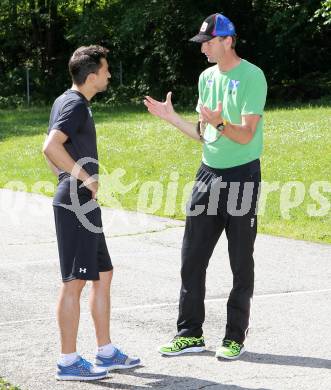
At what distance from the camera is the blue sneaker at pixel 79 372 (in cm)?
589

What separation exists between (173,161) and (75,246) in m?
11.8

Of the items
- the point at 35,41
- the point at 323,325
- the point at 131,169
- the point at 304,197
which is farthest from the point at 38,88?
the point at 323,325

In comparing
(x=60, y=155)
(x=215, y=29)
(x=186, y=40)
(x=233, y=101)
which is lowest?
(x=186, y=40)

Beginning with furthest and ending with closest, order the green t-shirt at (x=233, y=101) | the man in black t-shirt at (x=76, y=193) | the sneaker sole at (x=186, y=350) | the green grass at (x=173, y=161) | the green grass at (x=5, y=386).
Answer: the green grass at (x=173, y=161) < the sneaker sole at (x=186, y=350) < the green t-shirt at (x=233, y=101) < the man in black t-shirt at (x=76, y=193) < the green grass at (x=5, y=386)

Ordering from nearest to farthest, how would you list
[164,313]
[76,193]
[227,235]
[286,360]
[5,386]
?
[5,386], [76,193], [286,360], [227,235], [164,313]

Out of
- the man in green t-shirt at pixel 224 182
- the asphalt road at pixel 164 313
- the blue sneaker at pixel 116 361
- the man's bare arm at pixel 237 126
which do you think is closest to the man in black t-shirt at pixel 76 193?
the blue sneaker at pixel 116 361

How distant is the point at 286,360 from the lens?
6234mm

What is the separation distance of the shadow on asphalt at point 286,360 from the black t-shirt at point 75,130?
5.16ft

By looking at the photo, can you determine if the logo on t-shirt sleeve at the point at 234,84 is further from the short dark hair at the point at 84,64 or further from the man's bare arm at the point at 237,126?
the short dark hair at the point at 84,64

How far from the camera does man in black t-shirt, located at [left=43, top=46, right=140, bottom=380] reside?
575 centimetres

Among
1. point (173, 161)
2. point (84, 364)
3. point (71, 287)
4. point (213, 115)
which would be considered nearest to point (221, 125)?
point (213, 115)

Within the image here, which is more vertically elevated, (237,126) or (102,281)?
→ (237,126)

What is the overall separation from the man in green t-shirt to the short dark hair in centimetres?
52

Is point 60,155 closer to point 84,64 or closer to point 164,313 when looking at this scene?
point 84,64
